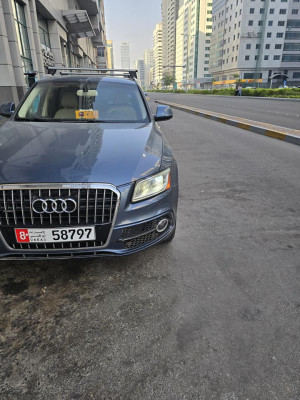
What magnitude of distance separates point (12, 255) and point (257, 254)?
2014 millimetres

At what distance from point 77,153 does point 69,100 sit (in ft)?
5.00

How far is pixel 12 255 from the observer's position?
1.95 meters

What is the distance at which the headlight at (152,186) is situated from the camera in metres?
2.02

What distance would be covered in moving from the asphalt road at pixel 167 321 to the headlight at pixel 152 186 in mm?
668

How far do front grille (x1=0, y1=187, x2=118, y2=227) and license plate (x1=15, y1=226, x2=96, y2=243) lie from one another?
0.04 m

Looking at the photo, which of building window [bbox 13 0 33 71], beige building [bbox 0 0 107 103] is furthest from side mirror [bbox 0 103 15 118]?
building window [bbox 13 0 33 71]

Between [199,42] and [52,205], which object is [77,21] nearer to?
[52,205]

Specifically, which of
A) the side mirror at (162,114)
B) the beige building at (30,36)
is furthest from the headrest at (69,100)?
the beige building at (30,36)

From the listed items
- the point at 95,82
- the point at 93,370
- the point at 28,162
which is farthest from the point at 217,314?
the point at 95,82

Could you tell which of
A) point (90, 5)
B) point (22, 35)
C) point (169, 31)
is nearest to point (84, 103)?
point (22, 35)

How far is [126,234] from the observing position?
2004mm

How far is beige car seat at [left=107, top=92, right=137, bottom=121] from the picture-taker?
322 centimetres

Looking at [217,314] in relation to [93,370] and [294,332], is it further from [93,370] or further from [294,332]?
[93,370]

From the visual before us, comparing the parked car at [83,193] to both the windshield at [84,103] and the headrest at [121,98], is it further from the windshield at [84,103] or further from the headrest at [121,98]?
the headrest at [121,98]
